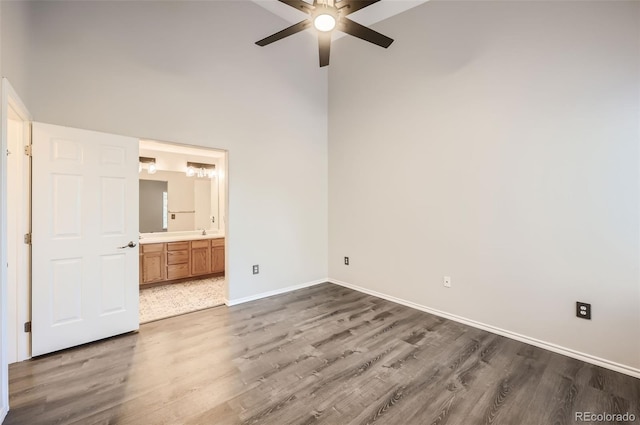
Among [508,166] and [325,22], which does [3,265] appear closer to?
[325,22]

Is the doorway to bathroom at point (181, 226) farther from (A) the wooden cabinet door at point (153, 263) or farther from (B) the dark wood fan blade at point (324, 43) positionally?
(B) the dark wood fan blade at point (324, 43)

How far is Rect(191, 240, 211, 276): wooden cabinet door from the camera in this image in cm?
487

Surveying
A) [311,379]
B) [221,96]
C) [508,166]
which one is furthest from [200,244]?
[508,166]

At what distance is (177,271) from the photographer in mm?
4711

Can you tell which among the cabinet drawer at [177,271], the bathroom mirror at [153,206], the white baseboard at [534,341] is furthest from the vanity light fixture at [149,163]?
the white baseboard at [534,341]

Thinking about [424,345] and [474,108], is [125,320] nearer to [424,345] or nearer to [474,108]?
[424,345]

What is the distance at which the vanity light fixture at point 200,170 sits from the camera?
17.5 feet

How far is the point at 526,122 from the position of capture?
8.91 feet

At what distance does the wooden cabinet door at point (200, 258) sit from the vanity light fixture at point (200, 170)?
1.39 metres

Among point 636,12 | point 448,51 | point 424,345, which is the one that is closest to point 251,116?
point 448,51

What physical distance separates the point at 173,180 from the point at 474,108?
16.2ft

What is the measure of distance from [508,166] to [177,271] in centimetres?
495

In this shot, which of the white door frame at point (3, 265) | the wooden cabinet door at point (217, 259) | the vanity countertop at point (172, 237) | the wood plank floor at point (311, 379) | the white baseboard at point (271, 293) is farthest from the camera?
the wooden cabinet door at point (217, 259)

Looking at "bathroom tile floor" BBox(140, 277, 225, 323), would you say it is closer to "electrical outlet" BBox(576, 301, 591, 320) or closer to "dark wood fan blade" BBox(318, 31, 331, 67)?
"dark wood fan blade" BBox(318, 31, 331, 67)
